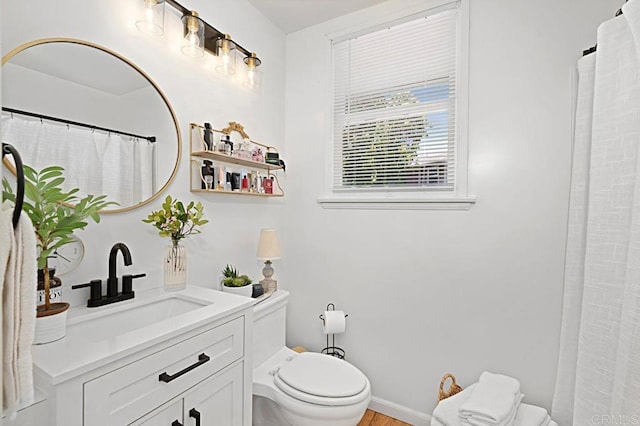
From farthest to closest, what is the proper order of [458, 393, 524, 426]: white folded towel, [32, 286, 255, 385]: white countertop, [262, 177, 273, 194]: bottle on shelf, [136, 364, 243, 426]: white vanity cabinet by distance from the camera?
[262, 177, 273, 194]: bottle on shelf < [458, 393, 524, 426]: white folded towel < [136, 364, 243, 426]: white vanity cabinet < [32, 286, 255, 385]: white countertop

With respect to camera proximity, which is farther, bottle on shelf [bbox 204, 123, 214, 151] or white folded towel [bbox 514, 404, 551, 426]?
bottle on shelf [bbox 204, 123, 214, 151]

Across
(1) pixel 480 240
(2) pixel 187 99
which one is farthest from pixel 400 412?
(2) pixel 187 99

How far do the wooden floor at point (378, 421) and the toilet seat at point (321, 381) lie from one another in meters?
0.56

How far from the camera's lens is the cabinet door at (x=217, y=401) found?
1.17 m

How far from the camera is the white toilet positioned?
1.53 meters

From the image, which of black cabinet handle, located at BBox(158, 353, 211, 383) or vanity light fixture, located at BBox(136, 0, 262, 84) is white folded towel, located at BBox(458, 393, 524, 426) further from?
vanity light fixture, located at BBox(136, 0, 262, 84)

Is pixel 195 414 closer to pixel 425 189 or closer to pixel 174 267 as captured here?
pixel 174 267

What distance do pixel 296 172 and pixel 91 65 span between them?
1.35 meters

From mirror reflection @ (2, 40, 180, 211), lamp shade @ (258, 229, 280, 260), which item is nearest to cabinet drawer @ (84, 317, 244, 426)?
mirror reflection @ (2, 40, 180, 211)

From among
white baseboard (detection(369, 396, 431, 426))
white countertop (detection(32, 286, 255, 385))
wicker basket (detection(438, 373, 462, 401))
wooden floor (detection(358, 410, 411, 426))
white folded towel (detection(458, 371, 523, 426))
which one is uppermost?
white countertop (detection(32, 286, 255, 385))

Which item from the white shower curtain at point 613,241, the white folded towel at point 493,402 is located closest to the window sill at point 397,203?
the white shower curtain at point 613,241

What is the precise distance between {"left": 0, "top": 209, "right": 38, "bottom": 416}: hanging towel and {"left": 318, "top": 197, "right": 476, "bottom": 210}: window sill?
1.74 m

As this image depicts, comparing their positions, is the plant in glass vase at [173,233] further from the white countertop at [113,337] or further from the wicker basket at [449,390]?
the wicker basket at [449,390]

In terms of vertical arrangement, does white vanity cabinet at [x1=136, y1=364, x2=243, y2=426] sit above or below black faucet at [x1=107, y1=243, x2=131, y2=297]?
below
